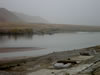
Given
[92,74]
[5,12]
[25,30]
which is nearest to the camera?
[92,74]

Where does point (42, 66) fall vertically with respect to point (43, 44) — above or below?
above

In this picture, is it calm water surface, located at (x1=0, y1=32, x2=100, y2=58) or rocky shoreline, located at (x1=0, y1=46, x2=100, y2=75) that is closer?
rocky shoreline, located at (x1=0, y1=46, x2=100, y2=75)

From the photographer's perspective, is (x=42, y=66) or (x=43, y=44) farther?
(x=43, y=44)

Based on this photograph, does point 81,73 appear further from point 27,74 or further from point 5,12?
point 5,12

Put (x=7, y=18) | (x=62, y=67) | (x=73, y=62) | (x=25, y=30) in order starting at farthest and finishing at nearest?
(x=7, y=18) < (x=25, y=30) < (x=73, y=62) < (x=62, y=67)

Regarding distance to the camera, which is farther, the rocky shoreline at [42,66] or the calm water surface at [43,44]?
the calm water surface at [43,44]

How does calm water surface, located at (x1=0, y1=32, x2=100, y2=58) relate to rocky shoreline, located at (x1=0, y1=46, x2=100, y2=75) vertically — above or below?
below

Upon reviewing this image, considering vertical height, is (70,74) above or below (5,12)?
below

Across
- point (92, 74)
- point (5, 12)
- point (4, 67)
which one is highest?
point (5, 12)

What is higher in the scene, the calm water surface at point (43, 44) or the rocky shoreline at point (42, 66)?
the rocky shoreline at point (42, 66)

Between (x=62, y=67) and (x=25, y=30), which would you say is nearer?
(x=62, y=67)

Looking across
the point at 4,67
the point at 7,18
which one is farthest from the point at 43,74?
the point at 7,18

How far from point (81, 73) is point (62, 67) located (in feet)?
8.61

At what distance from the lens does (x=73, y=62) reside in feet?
Answer: 52.5
